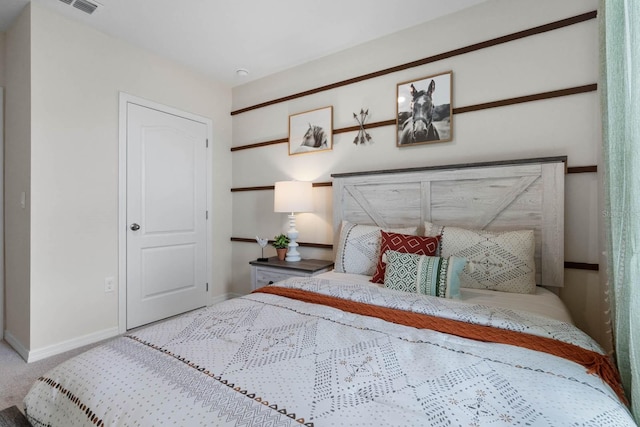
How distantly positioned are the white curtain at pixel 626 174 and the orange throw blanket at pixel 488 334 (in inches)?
2.6

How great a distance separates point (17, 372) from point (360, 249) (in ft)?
8.25

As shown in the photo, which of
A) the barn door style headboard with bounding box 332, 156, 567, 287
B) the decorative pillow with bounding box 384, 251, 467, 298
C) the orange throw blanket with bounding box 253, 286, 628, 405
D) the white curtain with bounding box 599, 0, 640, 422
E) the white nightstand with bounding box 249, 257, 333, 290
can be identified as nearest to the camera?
the white curtain with bounding box 599, 0, 640, 422

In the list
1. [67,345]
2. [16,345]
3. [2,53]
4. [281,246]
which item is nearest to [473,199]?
[281,246]

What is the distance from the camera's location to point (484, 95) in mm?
2242

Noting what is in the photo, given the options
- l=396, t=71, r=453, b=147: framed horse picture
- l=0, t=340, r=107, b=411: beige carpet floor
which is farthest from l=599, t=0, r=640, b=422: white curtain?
l=0, t=340, r=107, b=411: beige carpet floor

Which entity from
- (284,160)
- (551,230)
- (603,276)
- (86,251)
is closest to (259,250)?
(284,160)

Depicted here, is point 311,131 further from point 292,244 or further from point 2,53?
point 2,53

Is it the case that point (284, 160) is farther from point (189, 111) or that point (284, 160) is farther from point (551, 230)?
point (551, 230)

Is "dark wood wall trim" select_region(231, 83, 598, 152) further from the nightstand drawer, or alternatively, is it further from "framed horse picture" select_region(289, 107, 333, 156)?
the nightstand drawer

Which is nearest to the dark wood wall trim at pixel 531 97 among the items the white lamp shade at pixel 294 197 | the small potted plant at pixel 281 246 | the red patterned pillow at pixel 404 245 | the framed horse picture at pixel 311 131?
the red patterned pillow at pixel 404 245

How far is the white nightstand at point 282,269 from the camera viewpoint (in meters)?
2.57

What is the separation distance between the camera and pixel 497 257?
1.87 metres

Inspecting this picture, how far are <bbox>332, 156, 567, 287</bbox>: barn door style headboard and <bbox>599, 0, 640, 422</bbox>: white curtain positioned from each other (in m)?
0.81

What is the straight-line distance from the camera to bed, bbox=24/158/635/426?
0.73 m
